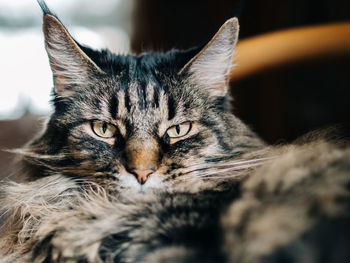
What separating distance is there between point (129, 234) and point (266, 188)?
0.77ft

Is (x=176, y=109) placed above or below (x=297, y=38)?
below

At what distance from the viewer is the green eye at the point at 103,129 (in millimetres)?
887

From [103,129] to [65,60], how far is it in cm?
22

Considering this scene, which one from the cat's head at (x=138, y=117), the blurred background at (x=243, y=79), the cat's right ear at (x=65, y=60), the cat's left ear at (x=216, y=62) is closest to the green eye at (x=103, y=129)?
the cat's head at (x=138, y=117)

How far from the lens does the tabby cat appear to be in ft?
1.49

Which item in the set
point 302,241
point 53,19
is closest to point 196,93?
point 53,19

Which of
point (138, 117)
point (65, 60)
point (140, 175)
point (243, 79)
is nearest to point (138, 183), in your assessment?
point (140, 175)

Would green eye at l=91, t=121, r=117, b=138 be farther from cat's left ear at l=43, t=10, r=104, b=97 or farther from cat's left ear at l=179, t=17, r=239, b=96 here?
cat's left ear at l=179, t=17, r=239, b=96

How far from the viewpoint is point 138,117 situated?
83 cm

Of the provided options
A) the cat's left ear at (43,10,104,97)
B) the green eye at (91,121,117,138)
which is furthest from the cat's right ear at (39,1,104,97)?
the green eye at (91,121,117,138)

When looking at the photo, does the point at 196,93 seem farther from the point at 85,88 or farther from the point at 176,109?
the point at 85,88

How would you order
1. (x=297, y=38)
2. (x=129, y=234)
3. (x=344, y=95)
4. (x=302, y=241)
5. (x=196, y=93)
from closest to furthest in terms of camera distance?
(x=302, y=241) → (x=129, y=234) → (x=196, y=93) → (x=297, y=38) → (x=344, y=95)

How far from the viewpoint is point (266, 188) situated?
518 mm

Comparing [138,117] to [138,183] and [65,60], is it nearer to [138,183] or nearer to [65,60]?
[138,183]
